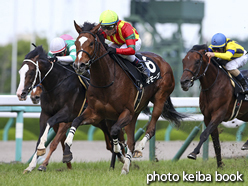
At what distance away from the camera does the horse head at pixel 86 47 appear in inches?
166

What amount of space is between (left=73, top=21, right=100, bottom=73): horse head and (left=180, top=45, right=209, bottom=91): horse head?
4.41 ft

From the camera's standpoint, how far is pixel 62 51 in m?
5.80

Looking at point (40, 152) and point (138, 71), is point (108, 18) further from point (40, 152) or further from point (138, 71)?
point (40, 152)

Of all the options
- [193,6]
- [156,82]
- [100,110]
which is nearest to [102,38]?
[100,110]

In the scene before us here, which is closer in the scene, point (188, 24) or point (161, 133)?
point (161, 133)

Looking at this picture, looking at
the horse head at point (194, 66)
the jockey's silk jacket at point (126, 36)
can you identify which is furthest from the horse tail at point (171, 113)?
the jockey's silk jacket at point (126, 36)

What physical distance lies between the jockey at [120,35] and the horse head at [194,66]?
0.49 m

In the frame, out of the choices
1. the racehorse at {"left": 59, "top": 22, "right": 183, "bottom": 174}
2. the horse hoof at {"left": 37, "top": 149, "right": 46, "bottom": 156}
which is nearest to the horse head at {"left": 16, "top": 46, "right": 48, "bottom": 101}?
the horse hoof at {"left": 37, "top": 149, "right": 46, "bottom": 156}

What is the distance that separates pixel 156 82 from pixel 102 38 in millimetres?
1299

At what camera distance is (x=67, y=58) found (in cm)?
551

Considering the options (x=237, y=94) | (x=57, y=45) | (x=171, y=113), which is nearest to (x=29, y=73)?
(x=57, y=45)

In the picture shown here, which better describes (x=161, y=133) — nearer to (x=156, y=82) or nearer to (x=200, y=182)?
(x=156, y=82)

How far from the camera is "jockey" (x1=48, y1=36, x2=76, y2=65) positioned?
5516 millimetres

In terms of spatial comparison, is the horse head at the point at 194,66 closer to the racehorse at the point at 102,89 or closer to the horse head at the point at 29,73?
the racehorse at the point at 102,89
